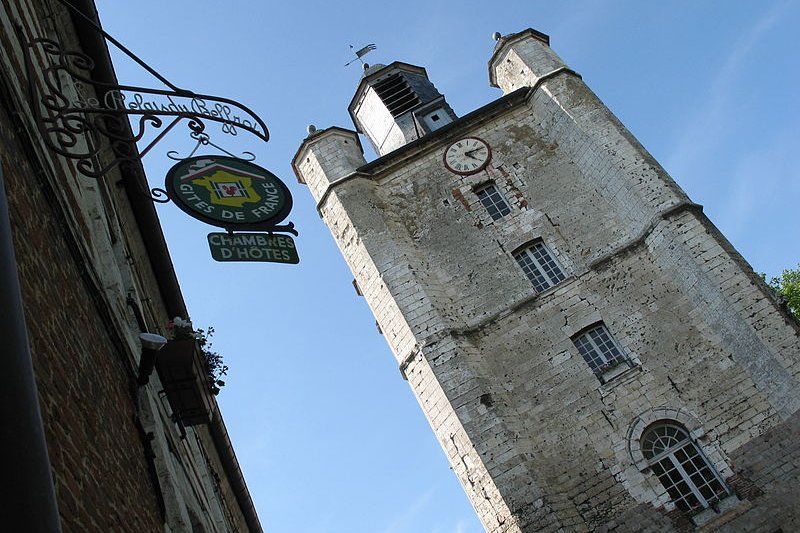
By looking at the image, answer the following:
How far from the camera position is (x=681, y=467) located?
16.9m

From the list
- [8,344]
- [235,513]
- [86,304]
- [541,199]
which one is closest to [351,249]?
[541,199]

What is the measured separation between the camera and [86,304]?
6.10m

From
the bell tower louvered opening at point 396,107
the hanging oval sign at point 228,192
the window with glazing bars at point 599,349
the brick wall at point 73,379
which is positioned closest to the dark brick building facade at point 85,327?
the brick wall at point 73,379

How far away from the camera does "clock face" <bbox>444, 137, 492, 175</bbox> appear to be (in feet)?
72.8

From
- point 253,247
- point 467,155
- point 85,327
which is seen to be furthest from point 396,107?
point 85,327

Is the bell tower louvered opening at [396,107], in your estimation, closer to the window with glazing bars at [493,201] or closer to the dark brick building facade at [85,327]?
the window with glazing bars at [493,201]

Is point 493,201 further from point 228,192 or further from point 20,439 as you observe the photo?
point 20,439

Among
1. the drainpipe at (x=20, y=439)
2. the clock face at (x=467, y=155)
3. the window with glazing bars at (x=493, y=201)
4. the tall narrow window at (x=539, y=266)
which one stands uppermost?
the clock face at (x=467, y=155)

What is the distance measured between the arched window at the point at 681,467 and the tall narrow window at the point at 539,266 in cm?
437

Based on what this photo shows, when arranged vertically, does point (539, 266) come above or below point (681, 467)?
above

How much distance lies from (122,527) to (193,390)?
303 cm

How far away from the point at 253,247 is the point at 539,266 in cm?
1432

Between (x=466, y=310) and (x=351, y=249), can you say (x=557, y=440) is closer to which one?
(x=466, y=310)

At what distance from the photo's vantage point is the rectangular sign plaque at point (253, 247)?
647 cm
